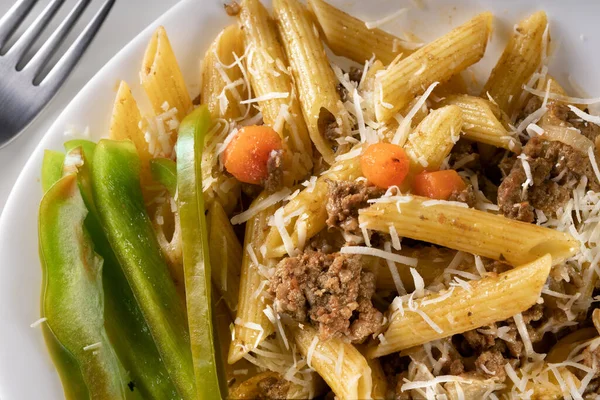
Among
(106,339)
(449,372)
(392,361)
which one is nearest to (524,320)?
(449,372)

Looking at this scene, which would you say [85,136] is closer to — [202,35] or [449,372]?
[202,35]

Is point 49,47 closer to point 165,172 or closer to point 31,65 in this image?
point 31,65

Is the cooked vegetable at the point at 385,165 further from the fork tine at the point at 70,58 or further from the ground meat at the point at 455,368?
the fork tine at the point at 70,58

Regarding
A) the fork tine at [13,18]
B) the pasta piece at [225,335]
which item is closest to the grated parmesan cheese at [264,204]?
the pasta piece at [225,335]

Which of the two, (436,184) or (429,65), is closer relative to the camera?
(436,184)

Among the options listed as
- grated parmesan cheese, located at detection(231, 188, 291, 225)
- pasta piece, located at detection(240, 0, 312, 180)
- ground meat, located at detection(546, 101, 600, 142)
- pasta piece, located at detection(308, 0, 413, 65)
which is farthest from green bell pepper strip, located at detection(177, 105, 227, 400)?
ground meat, located at detection(546, 101, 600, 142)

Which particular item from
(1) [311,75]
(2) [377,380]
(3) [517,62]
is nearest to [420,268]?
(2) [377,380]

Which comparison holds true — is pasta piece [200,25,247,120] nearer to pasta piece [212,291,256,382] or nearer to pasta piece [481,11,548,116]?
pasta piece [212,291,256,382]
